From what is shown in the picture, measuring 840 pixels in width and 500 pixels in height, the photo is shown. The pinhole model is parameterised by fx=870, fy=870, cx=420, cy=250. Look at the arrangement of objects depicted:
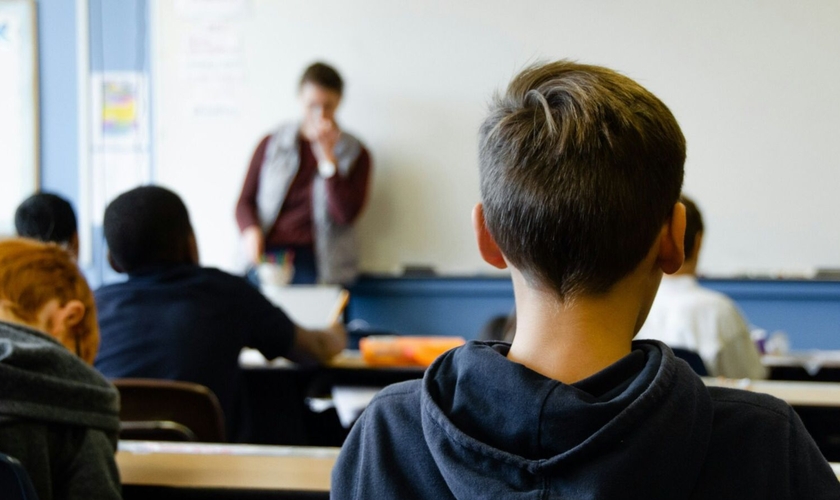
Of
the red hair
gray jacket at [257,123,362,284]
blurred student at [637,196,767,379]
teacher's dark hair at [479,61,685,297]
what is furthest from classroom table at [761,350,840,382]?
gray jacket at [257,123,362,284]

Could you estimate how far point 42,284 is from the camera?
1337 millimetres

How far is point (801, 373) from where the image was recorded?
257cm

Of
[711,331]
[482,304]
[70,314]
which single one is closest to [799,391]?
[711,331]

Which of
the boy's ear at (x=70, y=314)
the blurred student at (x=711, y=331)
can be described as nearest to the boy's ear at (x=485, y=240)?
the boy's ear at (x=70, y=314)

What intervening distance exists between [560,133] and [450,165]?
11.9 ft

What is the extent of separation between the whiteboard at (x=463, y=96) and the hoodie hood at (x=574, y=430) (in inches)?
126

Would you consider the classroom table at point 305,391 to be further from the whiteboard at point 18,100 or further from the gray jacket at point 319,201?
the whiteboard at point 18,100

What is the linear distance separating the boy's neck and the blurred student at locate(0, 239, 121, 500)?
67 centimetres

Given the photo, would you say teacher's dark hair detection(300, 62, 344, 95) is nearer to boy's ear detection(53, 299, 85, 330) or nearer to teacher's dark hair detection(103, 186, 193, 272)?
teacher's dark hair detection(103, 186, 193, 272)

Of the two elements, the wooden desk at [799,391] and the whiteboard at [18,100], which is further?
the whiteboard at [18,100]

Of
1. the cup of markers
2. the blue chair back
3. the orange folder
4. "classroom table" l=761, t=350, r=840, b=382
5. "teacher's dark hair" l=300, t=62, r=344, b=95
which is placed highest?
"teacher's dark hair" l=300, t=62, r=344, b=95

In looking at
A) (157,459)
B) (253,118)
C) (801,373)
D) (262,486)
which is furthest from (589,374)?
(253,118)

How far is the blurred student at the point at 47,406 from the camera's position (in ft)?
3.65

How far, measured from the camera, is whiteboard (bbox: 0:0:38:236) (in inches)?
183
